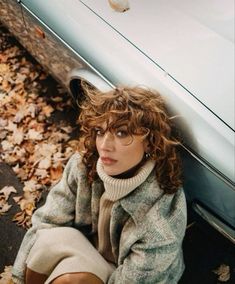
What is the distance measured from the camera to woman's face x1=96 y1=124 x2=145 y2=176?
1962 mm

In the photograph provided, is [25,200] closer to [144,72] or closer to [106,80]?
[106,80]

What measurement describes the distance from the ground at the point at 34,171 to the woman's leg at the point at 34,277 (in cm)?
66

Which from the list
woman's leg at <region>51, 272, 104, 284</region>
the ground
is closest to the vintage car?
the ground

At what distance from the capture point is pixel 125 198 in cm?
207

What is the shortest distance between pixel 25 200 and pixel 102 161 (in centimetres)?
154

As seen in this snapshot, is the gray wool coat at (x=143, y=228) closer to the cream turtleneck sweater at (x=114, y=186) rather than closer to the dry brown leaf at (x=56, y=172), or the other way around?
the cream turtleneck sweater at (x=114, y=186)

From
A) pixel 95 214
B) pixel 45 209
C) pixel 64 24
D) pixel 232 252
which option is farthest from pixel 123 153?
pixel 232 252

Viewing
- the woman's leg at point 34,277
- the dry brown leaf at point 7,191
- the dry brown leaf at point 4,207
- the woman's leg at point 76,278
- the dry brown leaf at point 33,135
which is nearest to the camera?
the woman's leg at point 76,278

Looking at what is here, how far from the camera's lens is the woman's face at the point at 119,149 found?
1962 millimetres

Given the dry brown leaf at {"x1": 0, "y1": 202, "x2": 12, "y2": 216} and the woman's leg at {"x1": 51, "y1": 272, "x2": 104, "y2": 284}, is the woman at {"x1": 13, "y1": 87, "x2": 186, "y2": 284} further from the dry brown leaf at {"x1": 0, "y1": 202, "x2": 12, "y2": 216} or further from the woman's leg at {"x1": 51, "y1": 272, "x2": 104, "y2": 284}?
the dry brown leaf at {"x1": 0, "y1": 202, "x2": 12, "y2": 216}

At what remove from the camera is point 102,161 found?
2.01m

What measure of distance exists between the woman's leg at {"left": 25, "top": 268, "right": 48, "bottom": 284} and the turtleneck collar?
0.68m

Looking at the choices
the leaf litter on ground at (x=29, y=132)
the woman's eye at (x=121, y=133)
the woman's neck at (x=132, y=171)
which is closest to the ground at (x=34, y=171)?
the leaf litter on ground at (x=29, y=132)

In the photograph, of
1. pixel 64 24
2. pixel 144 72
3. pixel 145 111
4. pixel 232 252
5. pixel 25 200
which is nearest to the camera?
pixel 145 111
